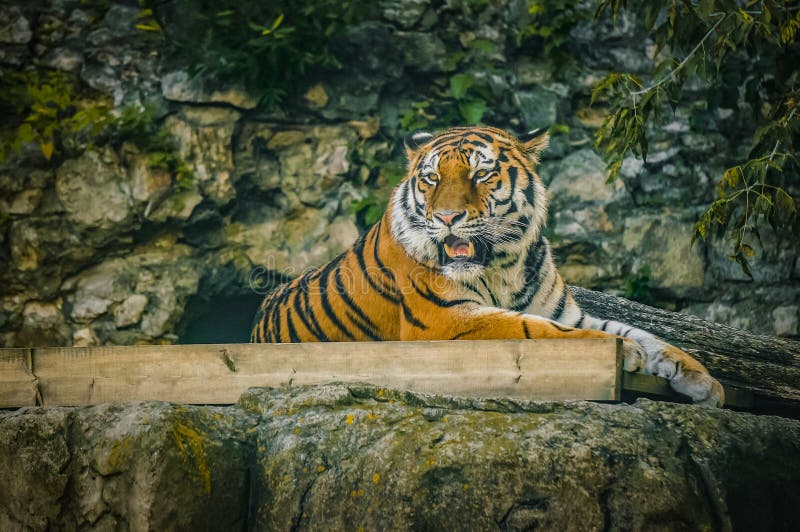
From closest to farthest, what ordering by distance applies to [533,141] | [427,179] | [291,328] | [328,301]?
[427,179], [533,141], [328,301], [291,328]

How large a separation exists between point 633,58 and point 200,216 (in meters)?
3.45

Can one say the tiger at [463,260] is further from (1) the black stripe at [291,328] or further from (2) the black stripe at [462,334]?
(1) the black stripe at [291,328]

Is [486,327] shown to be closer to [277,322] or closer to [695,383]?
[695,383]

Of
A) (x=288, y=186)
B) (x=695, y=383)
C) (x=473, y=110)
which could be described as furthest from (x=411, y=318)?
(x=473, y=110)

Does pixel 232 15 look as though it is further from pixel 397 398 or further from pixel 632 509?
pixel 632 509

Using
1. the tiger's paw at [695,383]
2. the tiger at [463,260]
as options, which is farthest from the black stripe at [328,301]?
the tiger's paw at [695,383]

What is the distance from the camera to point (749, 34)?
14.4 ft

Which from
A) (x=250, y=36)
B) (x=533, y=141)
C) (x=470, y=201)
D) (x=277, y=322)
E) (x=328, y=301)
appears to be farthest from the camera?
(x=250, y=36)

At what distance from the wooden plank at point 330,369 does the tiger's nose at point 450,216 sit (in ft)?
2.42

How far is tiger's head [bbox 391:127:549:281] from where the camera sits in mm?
3879

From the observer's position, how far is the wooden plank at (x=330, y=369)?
327cm

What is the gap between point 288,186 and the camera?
5.88m

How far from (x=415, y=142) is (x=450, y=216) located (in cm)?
65

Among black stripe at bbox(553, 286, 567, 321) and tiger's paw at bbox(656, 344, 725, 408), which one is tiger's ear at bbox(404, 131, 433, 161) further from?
tiger's paw at bbox(656, 344, 725, 408)
